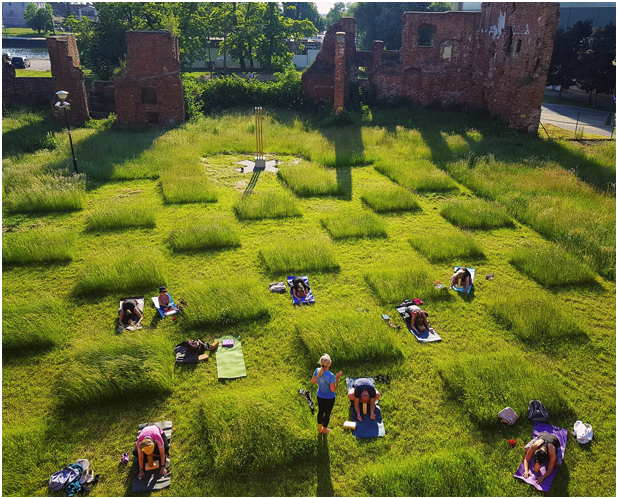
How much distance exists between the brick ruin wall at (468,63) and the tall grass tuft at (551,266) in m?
13.2

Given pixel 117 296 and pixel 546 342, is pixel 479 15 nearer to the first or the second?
pixel 546 342

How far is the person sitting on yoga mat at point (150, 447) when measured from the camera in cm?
524

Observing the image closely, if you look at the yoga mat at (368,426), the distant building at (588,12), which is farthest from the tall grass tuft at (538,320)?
the distant building at (588,12)

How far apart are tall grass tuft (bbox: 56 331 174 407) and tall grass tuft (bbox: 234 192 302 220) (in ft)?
20.4

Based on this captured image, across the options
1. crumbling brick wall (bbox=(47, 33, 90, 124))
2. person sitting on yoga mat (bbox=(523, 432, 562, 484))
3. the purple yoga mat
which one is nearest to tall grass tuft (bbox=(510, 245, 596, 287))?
the purple yoga mat

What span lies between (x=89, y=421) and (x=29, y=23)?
83.8 meters

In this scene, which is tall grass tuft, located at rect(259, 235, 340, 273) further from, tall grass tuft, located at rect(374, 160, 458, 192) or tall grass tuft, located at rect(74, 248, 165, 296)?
tall grass tuft, located at rect(374, 160, 458, 192)

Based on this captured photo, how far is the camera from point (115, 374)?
6562 mm

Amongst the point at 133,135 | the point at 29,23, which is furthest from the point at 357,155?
the point at 29,23

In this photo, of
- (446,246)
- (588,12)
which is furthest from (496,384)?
(588,12)

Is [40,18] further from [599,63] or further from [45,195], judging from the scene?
[599,63]

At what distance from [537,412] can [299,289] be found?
4.63 meters

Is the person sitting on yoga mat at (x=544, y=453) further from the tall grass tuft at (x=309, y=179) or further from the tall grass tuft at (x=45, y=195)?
the tall grass tuft at (x=45, y=195)

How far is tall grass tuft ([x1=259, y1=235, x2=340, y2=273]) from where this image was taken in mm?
9969
